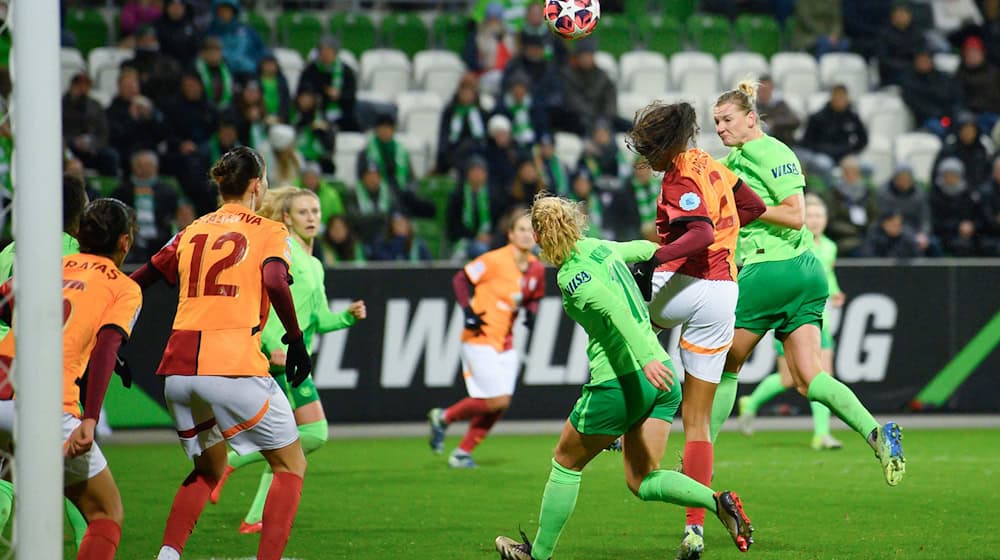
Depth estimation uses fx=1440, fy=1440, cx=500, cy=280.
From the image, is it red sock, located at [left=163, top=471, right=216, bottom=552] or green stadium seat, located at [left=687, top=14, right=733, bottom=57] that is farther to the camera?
green stadium seat, located at [left=687, top=14, right=733, bottom=57]

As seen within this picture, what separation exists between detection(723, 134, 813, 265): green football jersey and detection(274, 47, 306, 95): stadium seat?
9.84 metres

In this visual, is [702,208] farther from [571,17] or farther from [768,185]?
[571,17]

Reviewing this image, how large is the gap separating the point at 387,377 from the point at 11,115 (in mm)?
8842

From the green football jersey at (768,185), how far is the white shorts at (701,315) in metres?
0.85

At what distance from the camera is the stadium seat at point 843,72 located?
18781 mm

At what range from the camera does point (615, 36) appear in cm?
1892

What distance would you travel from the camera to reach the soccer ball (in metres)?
8.46

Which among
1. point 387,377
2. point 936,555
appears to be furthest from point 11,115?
point 387,377

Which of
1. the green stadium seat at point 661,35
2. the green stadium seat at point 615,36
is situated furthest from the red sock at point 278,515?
the green stadium seat at point 661,35

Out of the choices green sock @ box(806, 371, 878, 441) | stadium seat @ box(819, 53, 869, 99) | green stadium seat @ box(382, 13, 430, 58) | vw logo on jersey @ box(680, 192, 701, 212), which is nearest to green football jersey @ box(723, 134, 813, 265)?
green sock @ box(806, 371, 878, 441)

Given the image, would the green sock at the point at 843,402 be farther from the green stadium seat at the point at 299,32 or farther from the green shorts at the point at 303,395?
the green stadium seat at the point at 299,32

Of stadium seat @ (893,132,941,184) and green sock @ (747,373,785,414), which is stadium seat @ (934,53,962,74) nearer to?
stadium seat @ (893,132,941,184)

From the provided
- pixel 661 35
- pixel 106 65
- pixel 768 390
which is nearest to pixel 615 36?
pixel 661 35

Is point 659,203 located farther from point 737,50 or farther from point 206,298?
point 737,50
